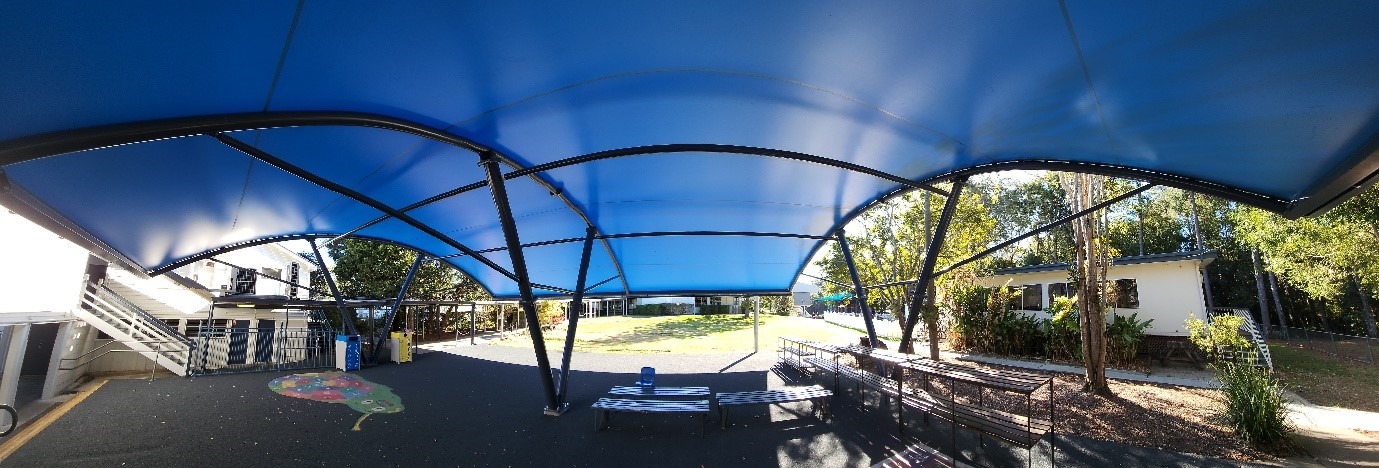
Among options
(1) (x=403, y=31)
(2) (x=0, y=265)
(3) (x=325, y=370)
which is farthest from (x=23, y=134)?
(3) (x=325, y=370)

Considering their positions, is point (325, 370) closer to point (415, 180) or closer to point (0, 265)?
point (0, 265)

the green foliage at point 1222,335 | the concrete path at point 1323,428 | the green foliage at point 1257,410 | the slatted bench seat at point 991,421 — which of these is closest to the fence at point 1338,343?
the green foliage at point 1222,335

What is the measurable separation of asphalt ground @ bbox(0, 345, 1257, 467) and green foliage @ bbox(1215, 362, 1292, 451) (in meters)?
1.06

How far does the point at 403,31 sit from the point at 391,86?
3.19 ft

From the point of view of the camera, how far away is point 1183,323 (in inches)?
577

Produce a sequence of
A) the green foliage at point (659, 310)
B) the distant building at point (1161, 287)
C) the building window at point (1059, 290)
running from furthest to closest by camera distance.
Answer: the green foliage at point (659, 310) → the building window at point (1059, 290) → the distant building at point (1161, 287)

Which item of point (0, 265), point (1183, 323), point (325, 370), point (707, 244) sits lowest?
point (325, 370)

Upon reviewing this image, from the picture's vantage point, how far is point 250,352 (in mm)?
16234

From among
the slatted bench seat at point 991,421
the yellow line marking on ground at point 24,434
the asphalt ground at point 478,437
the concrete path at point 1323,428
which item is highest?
the slatted bench seat at point 991,421

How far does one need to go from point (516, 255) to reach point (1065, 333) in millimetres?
15164

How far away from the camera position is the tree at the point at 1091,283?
9.55 m

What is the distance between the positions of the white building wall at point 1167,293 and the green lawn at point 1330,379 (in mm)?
2288

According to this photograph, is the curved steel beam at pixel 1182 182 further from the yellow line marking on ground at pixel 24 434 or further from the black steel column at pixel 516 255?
the yellow line marking on ground at pixel 24 434

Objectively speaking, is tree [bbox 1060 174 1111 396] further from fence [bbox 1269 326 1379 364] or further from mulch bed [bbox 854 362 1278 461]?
fence [bbox 1269 326 1379 364]
